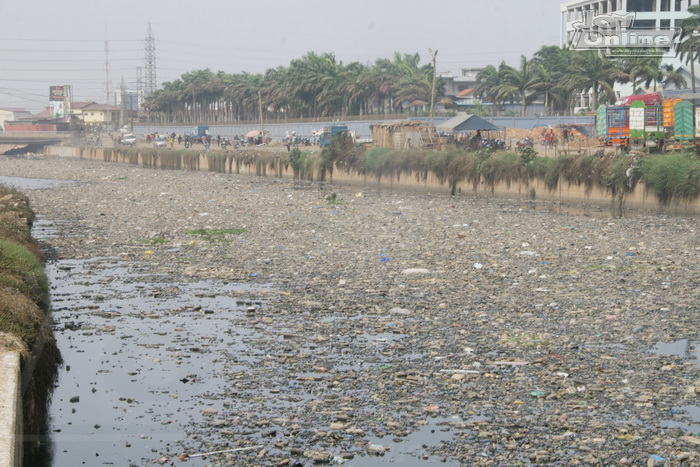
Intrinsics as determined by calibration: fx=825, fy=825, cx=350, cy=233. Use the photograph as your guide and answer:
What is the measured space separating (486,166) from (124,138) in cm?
7143

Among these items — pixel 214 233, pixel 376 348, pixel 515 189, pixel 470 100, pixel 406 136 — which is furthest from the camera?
pixel 470 100

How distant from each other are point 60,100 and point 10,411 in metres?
158

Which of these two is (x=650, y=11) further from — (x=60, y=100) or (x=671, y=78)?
(x=60, y=100)

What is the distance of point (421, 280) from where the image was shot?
14.0m

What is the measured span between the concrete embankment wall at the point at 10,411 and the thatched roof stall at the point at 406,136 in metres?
37.4

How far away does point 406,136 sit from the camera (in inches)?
1743

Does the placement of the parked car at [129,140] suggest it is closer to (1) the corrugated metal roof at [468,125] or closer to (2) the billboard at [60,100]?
(2) the billboard at [60,100]

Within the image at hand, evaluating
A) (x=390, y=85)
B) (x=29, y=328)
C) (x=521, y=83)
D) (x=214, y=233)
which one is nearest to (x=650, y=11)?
(x=521, y=83)

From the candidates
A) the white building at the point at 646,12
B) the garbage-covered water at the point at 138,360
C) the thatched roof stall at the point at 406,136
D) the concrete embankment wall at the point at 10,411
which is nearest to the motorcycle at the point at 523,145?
the thatched roof stall at the point at 406,136

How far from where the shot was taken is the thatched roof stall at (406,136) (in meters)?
44.0

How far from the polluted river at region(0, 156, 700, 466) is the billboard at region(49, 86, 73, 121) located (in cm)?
13731

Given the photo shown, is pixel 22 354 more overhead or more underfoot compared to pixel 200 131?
more underfoot

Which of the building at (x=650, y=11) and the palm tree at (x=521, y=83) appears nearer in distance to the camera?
the palm tree at (x=521, y=83)

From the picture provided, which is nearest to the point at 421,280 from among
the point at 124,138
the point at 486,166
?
the point at 486,166
